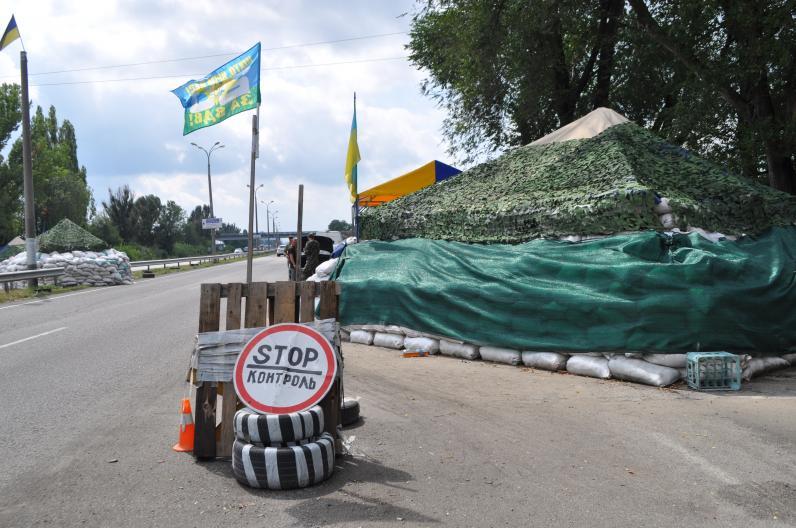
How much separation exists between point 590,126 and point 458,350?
282 inches

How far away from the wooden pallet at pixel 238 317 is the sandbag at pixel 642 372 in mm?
4049

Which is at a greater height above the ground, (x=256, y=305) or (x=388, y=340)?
(x=256, y=305)

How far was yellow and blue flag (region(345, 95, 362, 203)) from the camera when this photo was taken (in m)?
11.8

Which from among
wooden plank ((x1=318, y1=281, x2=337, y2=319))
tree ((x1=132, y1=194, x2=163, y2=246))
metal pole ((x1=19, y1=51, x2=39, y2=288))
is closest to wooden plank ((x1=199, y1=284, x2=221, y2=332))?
wooden plank ((x1=318, y1=281, x2=337, y2=319))

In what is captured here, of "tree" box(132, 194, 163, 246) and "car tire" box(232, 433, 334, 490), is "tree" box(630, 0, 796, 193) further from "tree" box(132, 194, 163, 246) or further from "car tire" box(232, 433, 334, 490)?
"tree" box(132, 194, 163, 246)

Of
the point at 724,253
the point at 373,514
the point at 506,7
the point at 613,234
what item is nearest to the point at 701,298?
the point at 724,253

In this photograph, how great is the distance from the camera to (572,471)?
431 cm

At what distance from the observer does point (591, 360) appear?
747 centimetres

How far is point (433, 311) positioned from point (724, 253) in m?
4.04

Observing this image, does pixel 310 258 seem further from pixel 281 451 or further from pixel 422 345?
pixel 281 451

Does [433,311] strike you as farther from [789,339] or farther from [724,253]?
[789,339]

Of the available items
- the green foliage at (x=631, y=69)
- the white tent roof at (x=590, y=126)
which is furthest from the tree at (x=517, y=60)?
the white tent roof at (x=590, y=126)

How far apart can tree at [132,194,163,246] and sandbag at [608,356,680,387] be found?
6758 centimetres

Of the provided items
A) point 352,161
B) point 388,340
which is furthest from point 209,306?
point 352,161
